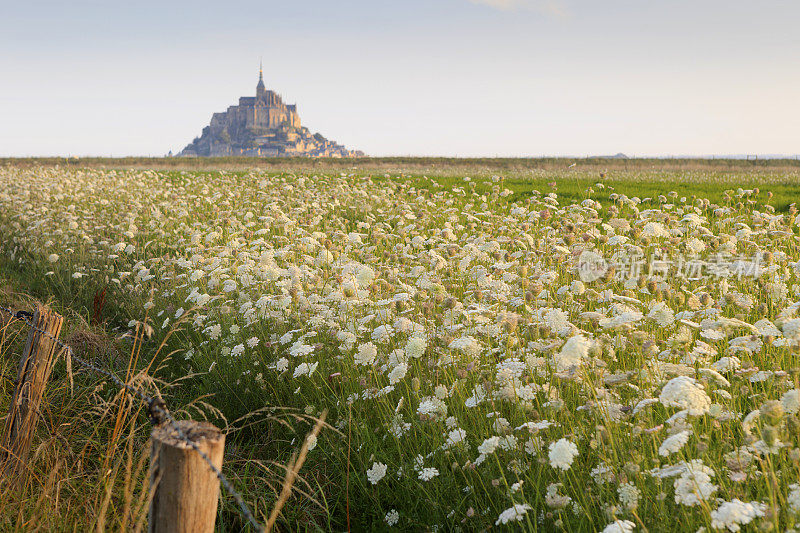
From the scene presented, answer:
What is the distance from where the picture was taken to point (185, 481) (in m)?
1.76

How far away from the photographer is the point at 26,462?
3.17m

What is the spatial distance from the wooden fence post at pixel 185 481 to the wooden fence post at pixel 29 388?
5.78 feet

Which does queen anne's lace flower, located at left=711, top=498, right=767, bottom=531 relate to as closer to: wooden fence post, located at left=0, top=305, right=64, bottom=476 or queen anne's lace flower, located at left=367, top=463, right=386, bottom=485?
queen anne's lace flower, located at left=367, top=463, right=386, bottom=485

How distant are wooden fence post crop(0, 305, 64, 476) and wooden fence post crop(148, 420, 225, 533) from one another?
5.78ft

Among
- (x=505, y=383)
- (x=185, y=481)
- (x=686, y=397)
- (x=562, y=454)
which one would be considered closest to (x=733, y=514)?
→ (x=686, y=397)

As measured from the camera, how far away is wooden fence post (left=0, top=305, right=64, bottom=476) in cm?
310

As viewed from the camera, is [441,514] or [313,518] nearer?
[441,514]

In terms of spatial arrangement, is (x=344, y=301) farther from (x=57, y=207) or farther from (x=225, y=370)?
(x=57, y=207)

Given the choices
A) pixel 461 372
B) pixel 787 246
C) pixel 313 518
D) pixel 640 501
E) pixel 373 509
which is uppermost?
pixel 787 246

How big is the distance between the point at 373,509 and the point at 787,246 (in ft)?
20.0

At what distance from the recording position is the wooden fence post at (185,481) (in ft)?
5.67

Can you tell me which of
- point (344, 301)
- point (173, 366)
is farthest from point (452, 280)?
point (173, 366)

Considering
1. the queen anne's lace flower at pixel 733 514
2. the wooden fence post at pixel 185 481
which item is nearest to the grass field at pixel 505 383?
the queen anne's lace flower at pixel 733 514

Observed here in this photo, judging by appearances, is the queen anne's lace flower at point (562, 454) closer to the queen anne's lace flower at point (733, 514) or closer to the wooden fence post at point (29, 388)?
the queen anne's lace flower at point (733, 514)
